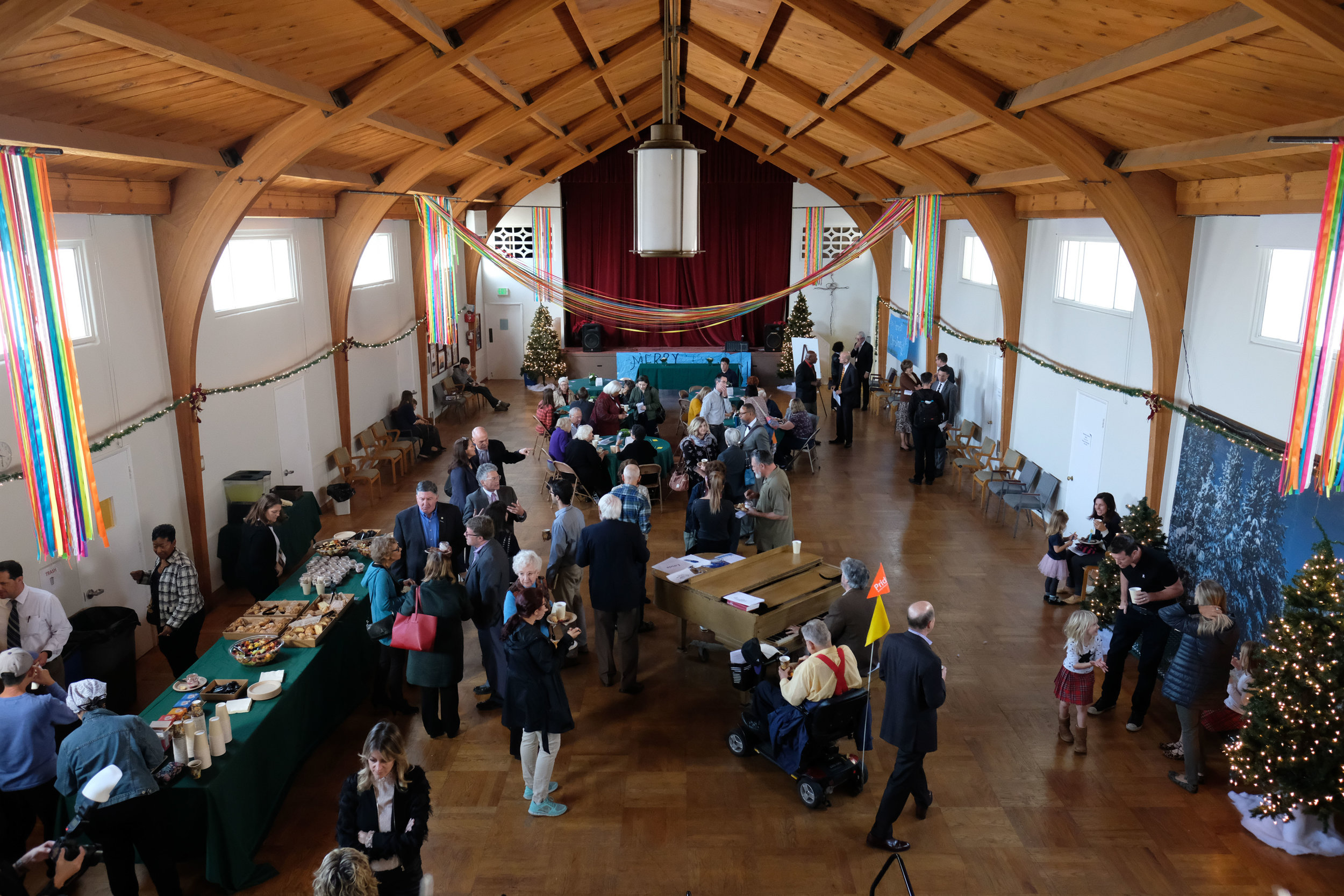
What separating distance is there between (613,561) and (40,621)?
336 centimetres

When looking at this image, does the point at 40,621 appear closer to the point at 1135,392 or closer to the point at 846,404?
the point at 1135,392

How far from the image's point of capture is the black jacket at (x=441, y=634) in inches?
215

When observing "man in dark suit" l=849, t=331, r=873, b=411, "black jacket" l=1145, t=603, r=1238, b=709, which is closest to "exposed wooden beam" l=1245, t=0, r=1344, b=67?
"black jacket" l=1145, t=603, r=1238, b=709

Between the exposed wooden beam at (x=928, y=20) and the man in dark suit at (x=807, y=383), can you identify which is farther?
the man in dark suit at (x=807, y=383)

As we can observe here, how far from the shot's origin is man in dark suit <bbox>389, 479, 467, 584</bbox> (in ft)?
21.0

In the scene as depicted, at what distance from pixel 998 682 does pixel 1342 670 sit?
2.37m

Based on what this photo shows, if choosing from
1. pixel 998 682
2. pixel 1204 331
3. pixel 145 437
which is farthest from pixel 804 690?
pixel 145 437

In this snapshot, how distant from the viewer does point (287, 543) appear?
8.70m

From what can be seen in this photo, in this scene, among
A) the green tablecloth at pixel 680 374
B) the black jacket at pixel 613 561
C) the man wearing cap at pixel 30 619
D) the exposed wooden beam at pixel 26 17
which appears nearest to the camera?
the exposed wooden beam at pixel 26 17

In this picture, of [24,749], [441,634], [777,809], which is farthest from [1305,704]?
[24,749]

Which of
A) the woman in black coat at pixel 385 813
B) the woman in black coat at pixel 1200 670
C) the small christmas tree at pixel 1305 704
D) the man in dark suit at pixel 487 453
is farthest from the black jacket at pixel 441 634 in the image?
the small christmas tree at pixel 1305 704

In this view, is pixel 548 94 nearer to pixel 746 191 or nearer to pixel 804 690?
pixel 804 690

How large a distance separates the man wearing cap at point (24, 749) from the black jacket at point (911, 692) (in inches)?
158

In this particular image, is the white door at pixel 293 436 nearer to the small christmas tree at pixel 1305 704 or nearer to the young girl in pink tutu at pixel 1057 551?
the young girl in pink tutu at pixel 1057 551
